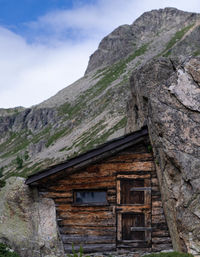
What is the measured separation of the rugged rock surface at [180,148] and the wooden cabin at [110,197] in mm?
670

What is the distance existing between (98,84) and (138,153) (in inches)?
4852

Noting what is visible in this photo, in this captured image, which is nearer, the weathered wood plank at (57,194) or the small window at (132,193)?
the small window at (132,193)

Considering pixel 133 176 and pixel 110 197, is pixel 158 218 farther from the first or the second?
pixel 110 197

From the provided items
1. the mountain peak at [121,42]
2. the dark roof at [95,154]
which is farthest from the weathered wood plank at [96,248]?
the mountain peak at [121,42]

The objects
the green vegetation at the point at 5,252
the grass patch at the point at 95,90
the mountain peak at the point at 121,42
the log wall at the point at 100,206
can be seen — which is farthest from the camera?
the mountain peak at the point at 121,42

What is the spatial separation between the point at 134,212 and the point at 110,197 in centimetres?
110

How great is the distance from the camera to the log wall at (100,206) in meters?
12.4

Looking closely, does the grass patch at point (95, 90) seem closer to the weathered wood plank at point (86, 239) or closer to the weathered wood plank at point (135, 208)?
the weathered wood plank at point (86, 239)

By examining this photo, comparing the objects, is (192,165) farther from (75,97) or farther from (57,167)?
(75,97)

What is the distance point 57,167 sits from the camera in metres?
12.4

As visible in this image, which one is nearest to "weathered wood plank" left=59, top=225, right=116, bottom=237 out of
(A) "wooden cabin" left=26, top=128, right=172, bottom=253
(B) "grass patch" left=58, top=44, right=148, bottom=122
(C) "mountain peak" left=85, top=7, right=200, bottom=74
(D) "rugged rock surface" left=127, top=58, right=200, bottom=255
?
(A) "wooden cabin" left=26, top=128, right=172, bottom=253

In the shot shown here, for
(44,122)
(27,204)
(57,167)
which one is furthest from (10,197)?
(44,122)

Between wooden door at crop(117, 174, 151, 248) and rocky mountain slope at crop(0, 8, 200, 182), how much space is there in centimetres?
4358

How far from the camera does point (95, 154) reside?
489 inches
